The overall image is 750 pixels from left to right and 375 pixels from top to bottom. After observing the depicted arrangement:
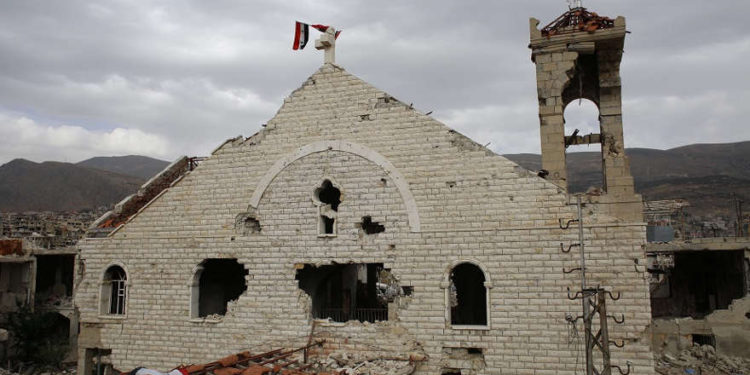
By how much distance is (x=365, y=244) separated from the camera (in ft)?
41.7

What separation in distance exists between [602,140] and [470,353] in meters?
6.71

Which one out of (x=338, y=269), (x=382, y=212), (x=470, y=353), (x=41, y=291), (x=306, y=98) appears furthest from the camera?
(x=41, y=291)

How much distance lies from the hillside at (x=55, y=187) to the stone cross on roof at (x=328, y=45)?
71.5 metres

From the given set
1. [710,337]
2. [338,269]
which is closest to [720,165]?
[710,337]

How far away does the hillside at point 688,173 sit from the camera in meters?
63.3

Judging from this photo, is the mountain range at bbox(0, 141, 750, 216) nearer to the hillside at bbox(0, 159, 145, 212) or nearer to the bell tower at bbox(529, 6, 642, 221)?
the hillside at bbox(0, 159, 145, 212)

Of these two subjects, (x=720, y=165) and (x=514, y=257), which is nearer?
(x=514, y=257)

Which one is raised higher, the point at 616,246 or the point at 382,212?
the point at 382,212

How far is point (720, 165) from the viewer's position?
9869 centimetres

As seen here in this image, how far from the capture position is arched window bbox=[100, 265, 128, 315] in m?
14.8

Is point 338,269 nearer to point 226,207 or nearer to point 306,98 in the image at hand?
point 226,207

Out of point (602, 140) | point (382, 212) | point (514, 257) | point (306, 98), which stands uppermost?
point (306, 98)

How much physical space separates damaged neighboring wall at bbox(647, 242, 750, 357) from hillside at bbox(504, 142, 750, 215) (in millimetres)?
41685

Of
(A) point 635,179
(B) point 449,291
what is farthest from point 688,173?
(B) point 449,291
